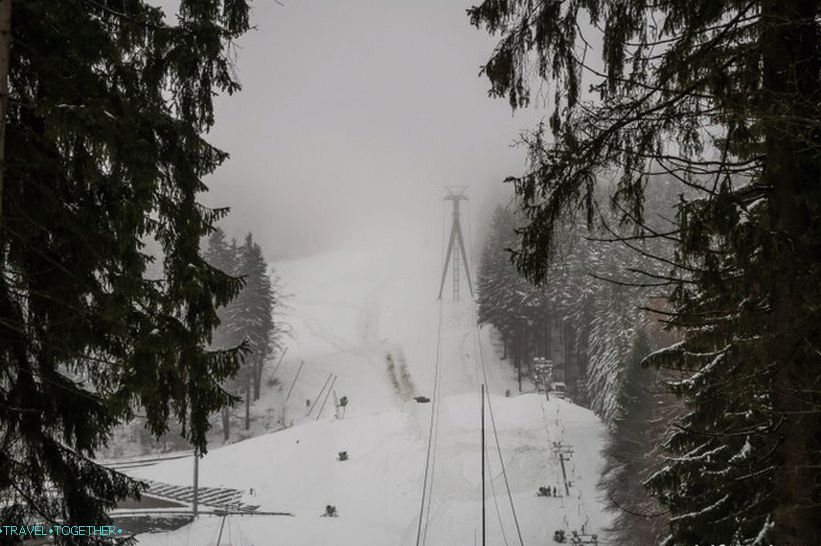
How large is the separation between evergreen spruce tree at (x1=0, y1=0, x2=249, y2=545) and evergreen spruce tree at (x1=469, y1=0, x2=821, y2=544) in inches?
121

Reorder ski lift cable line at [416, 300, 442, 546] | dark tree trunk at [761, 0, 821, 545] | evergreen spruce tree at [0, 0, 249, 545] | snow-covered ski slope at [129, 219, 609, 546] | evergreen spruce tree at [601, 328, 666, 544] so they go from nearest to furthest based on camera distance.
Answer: dark tree trunk at [761, 0, 821, 545], evergreen spruce tree at [0, 0, 249, 545], evergreen spruce tree at [601, 328, 666, 544], snow-covered ski slope at [129, 219, 609, 546], ski lift cable line at [416, 300, 442, 546]

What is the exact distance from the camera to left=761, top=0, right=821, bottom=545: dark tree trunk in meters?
3.44

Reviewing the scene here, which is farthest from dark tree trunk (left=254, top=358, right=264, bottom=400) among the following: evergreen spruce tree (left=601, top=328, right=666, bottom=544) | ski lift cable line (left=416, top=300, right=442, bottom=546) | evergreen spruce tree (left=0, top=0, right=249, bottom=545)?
evergreen spruce tree (left=0, top=0, right=249, bottom=545)

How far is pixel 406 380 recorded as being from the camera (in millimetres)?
49344

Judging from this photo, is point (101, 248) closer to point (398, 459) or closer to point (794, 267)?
point (794, 267)

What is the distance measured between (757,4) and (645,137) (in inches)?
39.8

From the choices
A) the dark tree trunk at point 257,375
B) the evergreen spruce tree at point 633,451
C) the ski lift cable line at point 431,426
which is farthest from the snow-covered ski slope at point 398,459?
the dark tree trunk at point 257,375

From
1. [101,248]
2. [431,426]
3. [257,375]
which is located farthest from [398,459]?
[101,248]

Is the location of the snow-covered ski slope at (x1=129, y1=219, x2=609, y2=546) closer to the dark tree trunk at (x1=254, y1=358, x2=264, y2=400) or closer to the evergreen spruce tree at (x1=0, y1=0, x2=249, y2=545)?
the dark tree trunk at (x1=254, y1=358, x2=264, y2=400)

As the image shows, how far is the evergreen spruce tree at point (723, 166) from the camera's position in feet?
11.3

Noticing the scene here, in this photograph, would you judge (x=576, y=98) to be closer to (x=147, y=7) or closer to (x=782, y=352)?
(x=782, y=352)

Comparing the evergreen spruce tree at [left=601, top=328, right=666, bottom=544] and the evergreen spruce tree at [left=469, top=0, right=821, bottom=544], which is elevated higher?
the evergreen spruce tree at [left=469, top=0, right=821, bottom=544]

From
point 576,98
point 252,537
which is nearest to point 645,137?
point 576,98

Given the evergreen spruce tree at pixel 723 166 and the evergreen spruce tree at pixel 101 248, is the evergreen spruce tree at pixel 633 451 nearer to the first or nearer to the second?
the evergreen spruce tree at pixel 723 166
